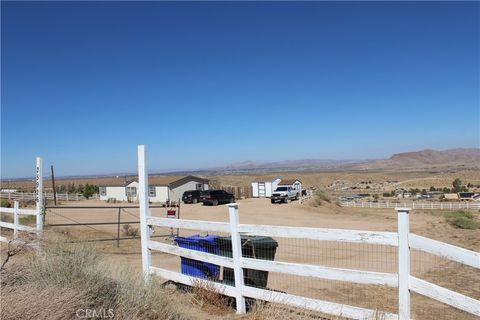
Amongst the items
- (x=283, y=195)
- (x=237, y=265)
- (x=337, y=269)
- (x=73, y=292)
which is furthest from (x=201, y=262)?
(x=283, y=195)

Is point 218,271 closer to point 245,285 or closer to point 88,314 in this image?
point 245,285

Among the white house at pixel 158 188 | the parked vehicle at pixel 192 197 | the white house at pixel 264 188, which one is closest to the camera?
the parked vehicle at pixel 192 197

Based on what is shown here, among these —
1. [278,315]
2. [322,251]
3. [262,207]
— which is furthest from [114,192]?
[278,315]

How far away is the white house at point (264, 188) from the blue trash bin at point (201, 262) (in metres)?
51.5

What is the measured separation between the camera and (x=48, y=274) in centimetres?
→ 567

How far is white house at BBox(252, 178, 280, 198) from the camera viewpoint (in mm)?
59331

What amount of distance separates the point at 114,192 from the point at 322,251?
161 ft

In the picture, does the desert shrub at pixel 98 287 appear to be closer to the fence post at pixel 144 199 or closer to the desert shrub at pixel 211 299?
the desert shrub at pixel 211 299

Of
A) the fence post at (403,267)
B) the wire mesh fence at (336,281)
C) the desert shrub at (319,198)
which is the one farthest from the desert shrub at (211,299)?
the desert shrub at (319,198)

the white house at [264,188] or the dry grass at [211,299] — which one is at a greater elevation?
the dry grass at [211,299]

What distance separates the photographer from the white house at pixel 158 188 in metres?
Result: 54.9

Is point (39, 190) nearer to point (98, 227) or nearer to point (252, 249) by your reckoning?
point (252, 249)

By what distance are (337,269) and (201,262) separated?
2.79 meters

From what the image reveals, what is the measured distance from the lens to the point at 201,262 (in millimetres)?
7586
